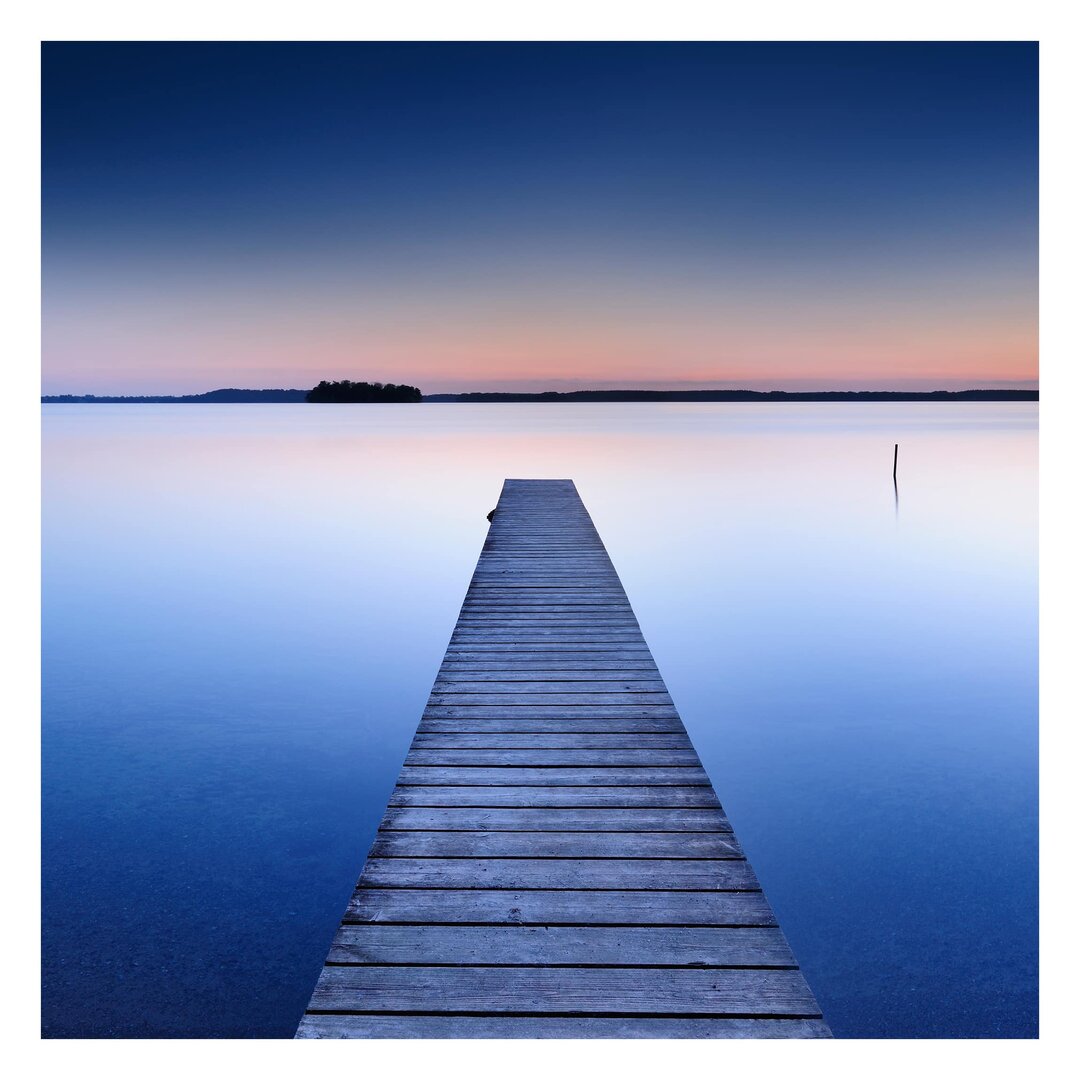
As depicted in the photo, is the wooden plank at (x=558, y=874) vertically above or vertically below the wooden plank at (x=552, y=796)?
below

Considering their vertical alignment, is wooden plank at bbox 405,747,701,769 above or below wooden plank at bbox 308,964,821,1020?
above

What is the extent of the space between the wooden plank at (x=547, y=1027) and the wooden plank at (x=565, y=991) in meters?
0.02

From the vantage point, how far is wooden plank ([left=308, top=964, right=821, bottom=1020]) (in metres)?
1.66

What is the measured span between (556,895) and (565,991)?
0.36 meters

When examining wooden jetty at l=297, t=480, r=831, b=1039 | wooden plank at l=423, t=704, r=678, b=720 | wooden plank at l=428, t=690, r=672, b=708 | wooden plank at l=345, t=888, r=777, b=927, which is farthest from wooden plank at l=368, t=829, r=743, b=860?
wooden plank at l=428, t=690, r=672, b=708

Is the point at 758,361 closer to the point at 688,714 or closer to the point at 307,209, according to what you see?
the point at 307,209

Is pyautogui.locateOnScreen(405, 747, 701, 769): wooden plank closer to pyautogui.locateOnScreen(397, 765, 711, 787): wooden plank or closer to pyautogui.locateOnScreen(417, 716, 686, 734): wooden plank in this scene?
pyautogui.locateOnScreen(397, 765, 711, 787): wooden plank

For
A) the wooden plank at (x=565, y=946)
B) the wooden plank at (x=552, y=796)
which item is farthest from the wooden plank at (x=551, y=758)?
the wooden plank at (x=565, y=946)

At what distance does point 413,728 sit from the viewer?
5070mm

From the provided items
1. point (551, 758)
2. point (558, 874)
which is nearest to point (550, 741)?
point (551, 758)

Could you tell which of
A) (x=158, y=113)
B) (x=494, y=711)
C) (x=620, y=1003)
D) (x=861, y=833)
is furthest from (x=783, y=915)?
(x=158, y=113)

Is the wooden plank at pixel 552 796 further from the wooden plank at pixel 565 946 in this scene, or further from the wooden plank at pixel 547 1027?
the wooden plank at pixel 547 1027

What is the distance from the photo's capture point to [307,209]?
72.2 ft

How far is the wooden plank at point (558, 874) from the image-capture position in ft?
6.90
